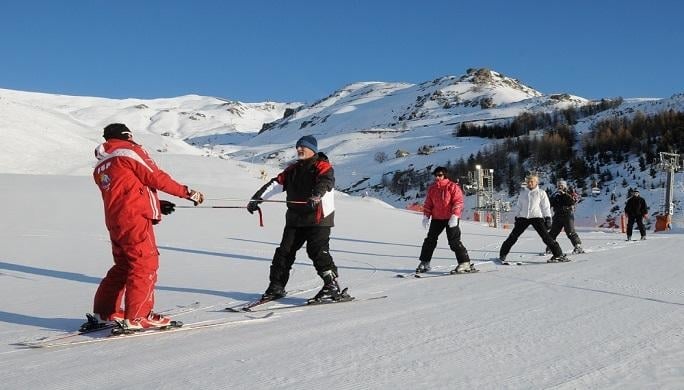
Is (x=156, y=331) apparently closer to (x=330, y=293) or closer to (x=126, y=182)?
(x=126, y=182)

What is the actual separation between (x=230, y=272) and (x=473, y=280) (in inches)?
139

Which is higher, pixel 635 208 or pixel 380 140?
pixel 380 140

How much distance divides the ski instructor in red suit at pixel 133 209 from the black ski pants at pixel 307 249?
147cm

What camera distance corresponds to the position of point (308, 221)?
19.4 ft

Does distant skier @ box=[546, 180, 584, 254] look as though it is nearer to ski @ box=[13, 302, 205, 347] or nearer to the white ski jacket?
the white ski jacket

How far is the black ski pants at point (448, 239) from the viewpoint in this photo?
8305 mm

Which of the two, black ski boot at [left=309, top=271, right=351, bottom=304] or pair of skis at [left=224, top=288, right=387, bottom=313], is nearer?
pair of skis at [left=224, top=288, right=387, bottom=313]

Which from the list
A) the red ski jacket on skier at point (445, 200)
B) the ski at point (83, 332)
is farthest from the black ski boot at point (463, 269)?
the ski at point (83, 332)

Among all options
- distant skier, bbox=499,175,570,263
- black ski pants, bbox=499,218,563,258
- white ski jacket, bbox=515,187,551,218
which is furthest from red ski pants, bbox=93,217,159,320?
white ski jacket, bbox=515,187,551,218

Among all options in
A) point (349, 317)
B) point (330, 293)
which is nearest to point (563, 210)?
point (330, 293)

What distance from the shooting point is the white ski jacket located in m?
10.3

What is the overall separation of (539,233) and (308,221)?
5741mm

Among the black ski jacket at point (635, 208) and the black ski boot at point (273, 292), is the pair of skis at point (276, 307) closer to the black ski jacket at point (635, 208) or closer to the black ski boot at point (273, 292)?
the black ski boot at point (273, 292)

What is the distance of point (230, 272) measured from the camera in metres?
8.52
